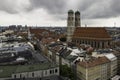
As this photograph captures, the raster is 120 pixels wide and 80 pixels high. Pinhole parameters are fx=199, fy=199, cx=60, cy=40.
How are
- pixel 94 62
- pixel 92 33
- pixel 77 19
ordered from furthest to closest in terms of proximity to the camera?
1. pixel 77 19
2. pixel 92 33
3. pixel 94 62

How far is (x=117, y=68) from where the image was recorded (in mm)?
72312

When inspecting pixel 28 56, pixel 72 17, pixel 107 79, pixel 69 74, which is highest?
pixel 72 17

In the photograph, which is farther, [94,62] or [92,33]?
[92,33]

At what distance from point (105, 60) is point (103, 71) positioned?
13.0 feet

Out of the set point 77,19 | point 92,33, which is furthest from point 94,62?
point 77,19

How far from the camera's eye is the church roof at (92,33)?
98.3 metres

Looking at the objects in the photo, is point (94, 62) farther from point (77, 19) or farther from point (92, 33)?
point (77, 19)

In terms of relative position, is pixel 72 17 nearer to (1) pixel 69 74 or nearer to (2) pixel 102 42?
(2) pixel 102 42

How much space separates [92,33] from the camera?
10325cm

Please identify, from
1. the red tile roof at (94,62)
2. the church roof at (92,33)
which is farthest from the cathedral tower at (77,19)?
the red tile roof at (94,62)

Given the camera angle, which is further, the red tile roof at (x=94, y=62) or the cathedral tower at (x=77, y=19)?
the cathedral tower at (x=77, y=19)

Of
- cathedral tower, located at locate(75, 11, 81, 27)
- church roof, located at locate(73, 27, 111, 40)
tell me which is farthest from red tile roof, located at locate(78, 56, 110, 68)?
cathedral tower, located at locate(75, 11, 81, 27)

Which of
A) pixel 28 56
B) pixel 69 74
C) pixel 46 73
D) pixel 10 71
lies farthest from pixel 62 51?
pixel 10 71

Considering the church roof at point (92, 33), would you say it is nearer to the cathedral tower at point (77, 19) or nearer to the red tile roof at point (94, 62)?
the cathedral tower at point (77, 19)
